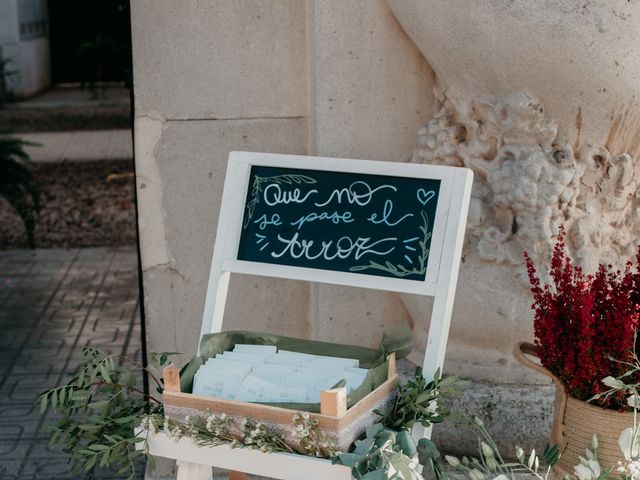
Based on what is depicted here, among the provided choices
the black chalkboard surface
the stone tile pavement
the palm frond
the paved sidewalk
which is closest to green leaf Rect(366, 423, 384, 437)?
the black chalkboard surface

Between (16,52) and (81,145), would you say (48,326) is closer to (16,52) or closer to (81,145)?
(81,145)

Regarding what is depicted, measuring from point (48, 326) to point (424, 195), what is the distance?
140 inches

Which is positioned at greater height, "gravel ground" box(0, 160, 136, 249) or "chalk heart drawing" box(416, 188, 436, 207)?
"chalk heart drawing" box(416, 188, 436, 207)

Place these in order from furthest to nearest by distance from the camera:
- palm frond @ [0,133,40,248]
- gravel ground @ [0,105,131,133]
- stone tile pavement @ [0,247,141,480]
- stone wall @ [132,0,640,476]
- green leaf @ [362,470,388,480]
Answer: gravel ground @ [0,105,131,133] < palm frond @ [0,133,40,248] < stone tile pavement @ [0,247,141,480] < stone wall @ [132,0,640,476] < green leaf @ [362,470,388,480]

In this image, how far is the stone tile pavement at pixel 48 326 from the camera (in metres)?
3.77

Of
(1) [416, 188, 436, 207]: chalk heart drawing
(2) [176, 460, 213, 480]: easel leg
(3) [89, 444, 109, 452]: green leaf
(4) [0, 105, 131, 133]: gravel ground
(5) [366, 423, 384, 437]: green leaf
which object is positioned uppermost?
(1) [416, 188, 436, 207]: chalk heart drawing

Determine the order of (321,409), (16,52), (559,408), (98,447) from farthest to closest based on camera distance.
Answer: (16,52) < (559,408) < (98,447) < (321,409)

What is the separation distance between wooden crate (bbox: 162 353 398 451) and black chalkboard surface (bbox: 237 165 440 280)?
25 cm

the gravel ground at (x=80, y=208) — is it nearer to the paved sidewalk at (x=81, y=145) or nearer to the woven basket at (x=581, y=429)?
the paved sidewalk at (x=81, y=145)

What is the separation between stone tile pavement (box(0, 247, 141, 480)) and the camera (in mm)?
3770

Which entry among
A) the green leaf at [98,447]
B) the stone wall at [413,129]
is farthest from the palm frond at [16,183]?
the green leaf at [98,447]

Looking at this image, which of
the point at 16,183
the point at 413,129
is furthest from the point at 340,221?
the point at 16,183

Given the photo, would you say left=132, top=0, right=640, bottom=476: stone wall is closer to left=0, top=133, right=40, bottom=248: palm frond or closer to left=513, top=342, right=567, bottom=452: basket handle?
left=513, top=342, right=567, bottom=452: basket handle

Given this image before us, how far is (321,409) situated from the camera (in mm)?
1954
